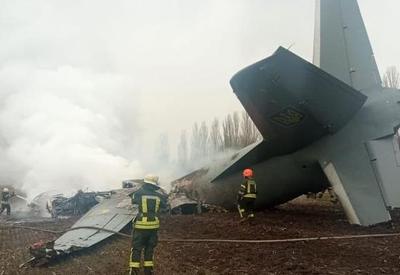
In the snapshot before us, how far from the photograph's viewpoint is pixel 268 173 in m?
14.0

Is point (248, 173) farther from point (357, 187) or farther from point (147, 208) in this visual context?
point (147, 208)

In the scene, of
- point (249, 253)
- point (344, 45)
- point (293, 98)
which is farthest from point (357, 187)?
point (344, 45)

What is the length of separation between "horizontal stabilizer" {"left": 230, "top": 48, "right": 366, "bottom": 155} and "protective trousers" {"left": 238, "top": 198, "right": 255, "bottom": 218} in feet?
7.07

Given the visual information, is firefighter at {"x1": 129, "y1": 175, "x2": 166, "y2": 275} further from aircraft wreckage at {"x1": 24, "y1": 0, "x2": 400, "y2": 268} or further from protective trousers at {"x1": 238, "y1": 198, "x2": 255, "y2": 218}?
protective trousers at {"x1": 238, "y1": 198, "x2": 255, "y2": 218}

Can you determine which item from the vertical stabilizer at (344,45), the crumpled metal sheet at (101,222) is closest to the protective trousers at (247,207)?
the crumpled metal sheet at (101,222)

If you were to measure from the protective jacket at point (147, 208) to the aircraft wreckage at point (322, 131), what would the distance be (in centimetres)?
242

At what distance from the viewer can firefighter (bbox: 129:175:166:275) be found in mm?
7875

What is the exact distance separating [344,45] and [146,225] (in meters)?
8.95

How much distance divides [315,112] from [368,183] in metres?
2.19

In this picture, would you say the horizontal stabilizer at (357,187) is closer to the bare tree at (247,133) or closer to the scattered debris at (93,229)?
the scattered debris at (93,229)

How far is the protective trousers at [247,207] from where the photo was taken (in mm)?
13484

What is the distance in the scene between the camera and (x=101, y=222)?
13.0 m

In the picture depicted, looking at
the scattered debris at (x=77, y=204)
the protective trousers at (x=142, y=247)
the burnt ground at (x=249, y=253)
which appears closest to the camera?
the protective trousers at (x=142, y=247)

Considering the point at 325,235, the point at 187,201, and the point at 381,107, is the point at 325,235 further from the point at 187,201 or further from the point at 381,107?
the point at 187,201
